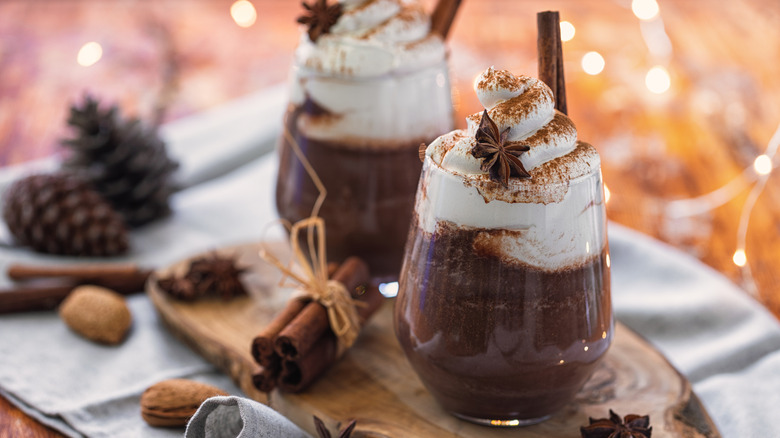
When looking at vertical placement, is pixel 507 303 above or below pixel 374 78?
below

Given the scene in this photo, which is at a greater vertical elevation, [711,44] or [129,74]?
[129,74]

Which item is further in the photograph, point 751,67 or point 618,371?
point 751,67

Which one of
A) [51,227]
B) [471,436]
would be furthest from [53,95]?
[471,436]

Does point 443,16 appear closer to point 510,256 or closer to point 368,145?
point 368,145

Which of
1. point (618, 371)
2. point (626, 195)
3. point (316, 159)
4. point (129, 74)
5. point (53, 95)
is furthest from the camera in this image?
point (129, 74)

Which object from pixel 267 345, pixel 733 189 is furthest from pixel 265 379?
pixel 733 189

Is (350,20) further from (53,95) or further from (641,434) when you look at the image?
(53,95)

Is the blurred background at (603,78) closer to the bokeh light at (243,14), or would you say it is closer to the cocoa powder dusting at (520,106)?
the bokeh light at (243,14)
